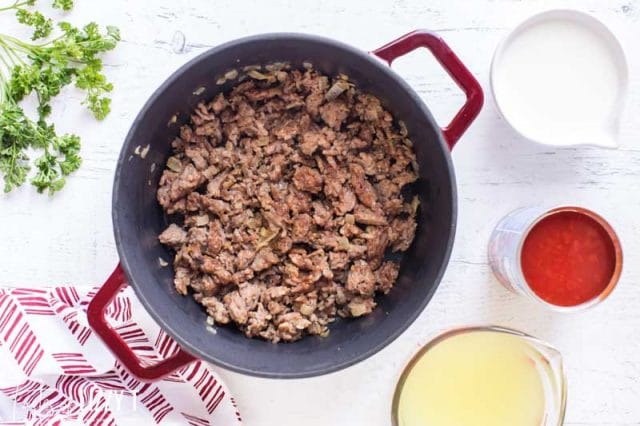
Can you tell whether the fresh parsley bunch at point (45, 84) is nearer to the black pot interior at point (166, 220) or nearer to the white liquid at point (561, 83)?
the black pot interior at point (166, 220)

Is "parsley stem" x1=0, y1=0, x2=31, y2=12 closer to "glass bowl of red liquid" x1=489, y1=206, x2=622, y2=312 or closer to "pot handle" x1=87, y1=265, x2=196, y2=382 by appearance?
"pot handle" x1=87, y1=265, x2=196, y2=382

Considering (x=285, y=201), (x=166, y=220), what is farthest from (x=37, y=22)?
(x=285, y=201)

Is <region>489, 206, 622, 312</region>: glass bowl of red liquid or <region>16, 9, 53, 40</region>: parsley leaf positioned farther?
<region>16, 9, 53, 40</region>: parsley leaf

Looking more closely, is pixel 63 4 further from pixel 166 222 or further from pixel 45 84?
pixel 166 222

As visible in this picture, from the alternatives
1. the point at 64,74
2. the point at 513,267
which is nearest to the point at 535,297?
the point at 513,267

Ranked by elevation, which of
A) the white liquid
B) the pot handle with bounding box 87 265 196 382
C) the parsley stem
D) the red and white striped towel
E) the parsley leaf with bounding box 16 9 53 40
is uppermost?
the parsley stem

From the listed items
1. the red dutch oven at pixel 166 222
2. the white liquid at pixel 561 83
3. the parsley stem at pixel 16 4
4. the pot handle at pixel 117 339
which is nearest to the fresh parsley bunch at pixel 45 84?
the parsley stem at pixel 16 4

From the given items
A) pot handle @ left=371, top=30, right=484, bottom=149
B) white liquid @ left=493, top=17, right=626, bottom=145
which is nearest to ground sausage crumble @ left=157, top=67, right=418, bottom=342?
pot handle @ left=371, top=30, right=484, bottom=149
